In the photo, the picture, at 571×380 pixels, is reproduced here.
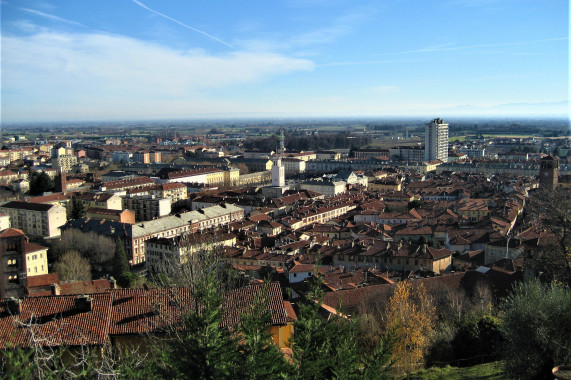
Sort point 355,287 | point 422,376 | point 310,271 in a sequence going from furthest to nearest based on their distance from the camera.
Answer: point 310,271
point 355,287
point 422,376

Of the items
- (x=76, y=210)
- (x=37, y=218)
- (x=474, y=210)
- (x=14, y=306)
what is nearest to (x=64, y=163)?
(x=76, y=210)

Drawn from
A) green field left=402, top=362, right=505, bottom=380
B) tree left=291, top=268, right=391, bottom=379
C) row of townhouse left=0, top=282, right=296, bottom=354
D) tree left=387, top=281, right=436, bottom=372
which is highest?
tree left=291, top=268, right=391, bottom=379

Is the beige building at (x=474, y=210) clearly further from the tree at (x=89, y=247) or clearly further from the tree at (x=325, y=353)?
the tree at (x=325, y=353)

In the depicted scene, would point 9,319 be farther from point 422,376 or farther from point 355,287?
point 355,287

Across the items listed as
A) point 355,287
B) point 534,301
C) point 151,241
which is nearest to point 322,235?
point 151,241

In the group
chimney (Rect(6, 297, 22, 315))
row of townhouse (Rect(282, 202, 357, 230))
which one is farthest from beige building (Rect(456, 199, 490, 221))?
chimney (Rect(6, 297, 22, 315))

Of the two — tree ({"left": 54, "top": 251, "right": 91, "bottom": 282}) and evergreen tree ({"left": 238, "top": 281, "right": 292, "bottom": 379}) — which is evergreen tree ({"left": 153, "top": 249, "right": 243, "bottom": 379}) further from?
tree ({"left": 54, "top": 251, "right": 91, "bottom": 282})

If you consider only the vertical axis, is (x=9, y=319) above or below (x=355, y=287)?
above
